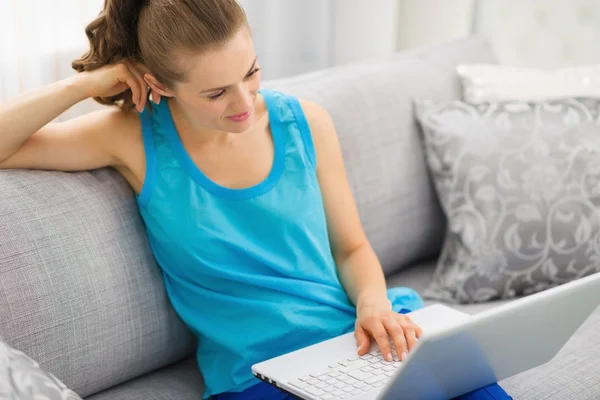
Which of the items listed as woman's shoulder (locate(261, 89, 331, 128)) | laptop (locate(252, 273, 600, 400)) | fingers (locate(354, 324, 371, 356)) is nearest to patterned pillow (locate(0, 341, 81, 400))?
laptop (locate(252, 273, 600, 400))

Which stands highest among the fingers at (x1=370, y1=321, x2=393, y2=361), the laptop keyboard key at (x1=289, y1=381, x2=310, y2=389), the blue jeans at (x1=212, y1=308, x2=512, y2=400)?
the fingers at (x1=370, y1=321, x2=393, y2=361)

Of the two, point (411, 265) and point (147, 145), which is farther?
point (411, 265)

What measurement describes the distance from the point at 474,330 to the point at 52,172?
82cm

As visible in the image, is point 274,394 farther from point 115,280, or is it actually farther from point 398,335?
point 115,280

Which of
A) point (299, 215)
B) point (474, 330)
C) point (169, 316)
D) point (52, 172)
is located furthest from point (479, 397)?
point (52, 172)

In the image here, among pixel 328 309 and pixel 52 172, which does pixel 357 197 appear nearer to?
pixel 328 309

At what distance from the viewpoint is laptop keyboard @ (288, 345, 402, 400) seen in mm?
1298

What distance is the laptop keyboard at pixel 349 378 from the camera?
1.30 metres

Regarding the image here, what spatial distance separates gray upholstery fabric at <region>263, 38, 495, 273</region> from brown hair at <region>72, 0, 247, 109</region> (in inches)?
20.2

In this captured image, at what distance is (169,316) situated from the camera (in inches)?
63.1

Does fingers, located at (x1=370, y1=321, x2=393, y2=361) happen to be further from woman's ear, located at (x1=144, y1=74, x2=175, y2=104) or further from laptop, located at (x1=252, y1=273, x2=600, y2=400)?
woman's ear, located at (x1=144, y1=74, x2=175, y2=104)

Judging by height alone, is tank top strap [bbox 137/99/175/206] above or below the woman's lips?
below

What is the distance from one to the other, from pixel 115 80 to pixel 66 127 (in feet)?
0.41

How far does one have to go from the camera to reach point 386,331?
144 centimetres
